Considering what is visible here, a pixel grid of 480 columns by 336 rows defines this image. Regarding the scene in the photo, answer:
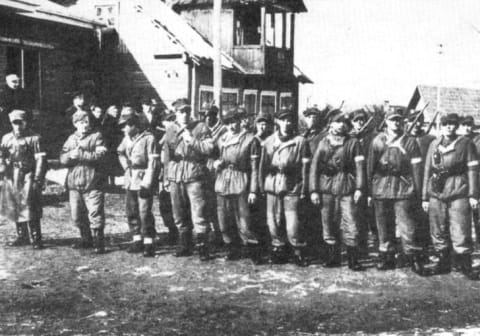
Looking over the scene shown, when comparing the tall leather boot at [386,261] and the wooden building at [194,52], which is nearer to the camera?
the tall leather boot at [386,261]

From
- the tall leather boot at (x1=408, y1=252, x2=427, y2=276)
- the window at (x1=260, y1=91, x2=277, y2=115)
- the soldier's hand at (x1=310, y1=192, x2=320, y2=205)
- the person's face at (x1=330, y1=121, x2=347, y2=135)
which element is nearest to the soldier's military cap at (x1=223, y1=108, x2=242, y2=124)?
the person's face at (x1=330, y1=121, x2=347, y2=135)

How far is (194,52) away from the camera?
773 inches

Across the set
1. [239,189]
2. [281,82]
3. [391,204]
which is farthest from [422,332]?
[281,82]

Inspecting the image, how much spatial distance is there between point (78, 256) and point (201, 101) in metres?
12.8

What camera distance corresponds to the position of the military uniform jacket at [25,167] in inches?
330

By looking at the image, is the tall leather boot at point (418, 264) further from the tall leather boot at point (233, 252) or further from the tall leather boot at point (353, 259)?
the tall leather boot at point (233, 252)

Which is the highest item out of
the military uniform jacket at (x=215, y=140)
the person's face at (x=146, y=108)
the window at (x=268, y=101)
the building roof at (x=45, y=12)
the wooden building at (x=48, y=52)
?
the building roof at (x=45, y=12)

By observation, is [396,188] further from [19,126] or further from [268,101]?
[268,101]

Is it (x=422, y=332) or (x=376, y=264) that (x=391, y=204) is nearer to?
(x=376, y=264)

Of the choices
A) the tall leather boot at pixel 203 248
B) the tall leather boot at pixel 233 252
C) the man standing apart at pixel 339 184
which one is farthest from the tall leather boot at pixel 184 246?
the man standing apart at pixel 339 184

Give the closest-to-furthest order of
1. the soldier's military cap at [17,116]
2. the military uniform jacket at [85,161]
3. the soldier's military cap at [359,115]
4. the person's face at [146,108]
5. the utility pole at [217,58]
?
the soldier's military cap at [359,115] → the military uniform jacket at [85,161] → the soldier's military cap at [17,116] → the person's face at [146,108] → the utility pole at [217,58]

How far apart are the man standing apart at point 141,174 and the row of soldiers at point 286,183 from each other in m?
0.01

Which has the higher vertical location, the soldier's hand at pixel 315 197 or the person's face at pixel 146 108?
the person's face at pixel 146 108

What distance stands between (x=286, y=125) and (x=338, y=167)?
858 mm
